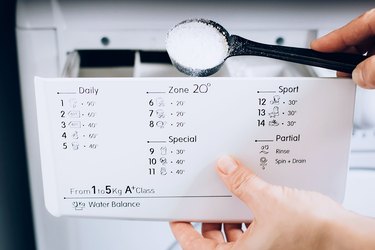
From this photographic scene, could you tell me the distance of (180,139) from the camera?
0.40 m

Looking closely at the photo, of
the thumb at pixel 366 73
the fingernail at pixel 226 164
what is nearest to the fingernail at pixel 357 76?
the thumb at pixel 366 73

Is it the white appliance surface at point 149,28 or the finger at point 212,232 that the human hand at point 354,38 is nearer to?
the white appliance surface at point 149,28

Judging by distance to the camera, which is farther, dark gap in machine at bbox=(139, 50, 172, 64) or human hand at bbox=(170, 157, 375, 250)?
dark gap in machine at bbox=(139, 50, 172, 64)

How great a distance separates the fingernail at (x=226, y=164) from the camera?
402 millimetres

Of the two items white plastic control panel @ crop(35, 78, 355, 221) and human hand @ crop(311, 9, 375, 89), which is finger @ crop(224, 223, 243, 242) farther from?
human hand @ crop(311, 9, 375, 89)

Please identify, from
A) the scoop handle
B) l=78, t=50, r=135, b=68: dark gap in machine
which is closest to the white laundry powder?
the scoop handle

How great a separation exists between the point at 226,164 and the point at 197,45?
9 cm

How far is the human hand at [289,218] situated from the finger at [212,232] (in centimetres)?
8

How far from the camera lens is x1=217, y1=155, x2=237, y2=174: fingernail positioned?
40cm

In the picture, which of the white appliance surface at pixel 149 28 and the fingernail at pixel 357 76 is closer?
the fingernail at pixel 357 76

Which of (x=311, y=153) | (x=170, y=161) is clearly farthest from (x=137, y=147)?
(x=311, y=153)

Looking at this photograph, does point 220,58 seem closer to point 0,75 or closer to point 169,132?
point 169,132

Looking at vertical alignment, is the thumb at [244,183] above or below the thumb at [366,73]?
below

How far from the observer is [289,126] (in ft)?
1.32
